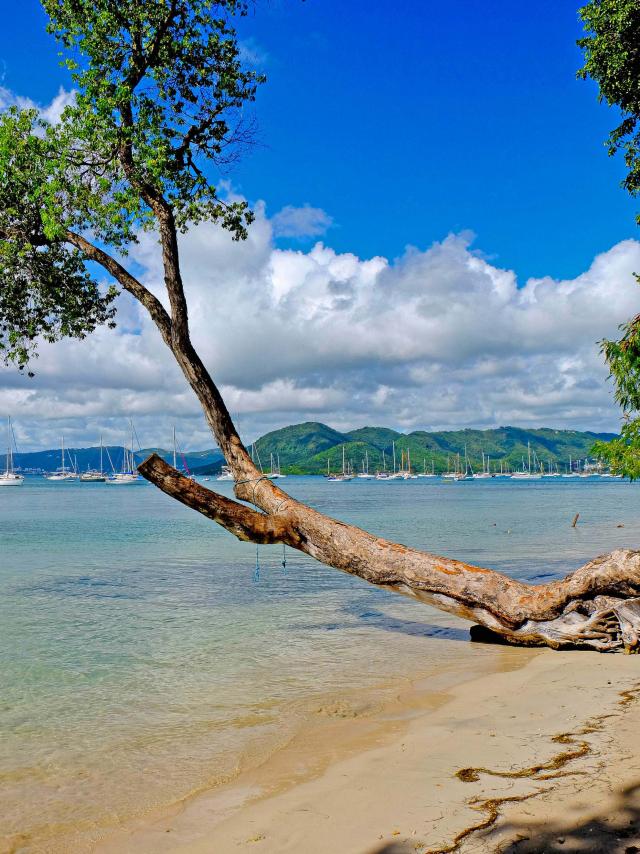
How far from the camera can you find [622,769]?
228 inches

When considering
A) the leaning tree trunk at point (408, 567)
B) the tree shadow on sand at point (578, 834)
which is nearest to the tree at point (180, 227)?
the leaning tree trunk at point (408, 567)

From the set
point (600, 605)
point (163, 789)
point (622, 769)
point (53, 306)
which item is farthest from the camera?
point (53, 306)

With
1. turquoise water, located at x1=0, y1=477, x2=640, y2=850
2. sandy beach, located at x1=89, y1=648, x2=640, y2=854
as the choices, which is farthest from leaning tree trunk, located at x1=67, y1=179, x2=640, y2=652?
turquoise water, located at x1=0, y1=477, x2=640, y2=850

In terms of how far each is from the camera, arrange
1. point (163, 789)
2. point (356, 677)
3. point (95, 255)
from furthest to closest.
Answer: point (95, 255) → point (356, 677) → point (163, 789)

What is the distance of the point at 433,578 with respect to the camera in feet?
35.3

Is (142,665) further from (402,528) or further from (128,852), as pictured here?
(402,528)

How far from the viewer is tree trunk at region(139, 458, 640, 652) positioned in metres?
10.5

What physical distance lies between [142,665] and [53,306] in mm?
8275

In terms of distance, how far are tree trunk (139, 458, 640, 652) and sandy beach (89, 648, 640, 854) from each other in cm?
127

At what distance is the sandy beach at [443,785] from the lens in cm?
483

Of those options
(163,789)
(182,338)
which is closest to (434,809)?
(163,789)

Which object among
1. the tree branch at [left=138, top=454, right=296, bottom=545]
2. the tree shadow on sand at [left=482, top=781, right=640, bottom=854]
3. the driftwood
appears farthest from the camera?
the tree branch at [left=138, top=454, right=296, bottom=545]

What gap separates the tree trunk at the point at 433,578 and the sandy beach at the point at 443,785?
4.17 feet

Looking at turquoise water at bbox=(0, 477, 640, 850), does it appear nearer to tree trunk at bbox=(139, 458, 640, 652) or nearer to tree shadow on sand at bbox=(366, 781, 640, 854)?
tree trunk at bbox=(139, 458, 640, 652)
